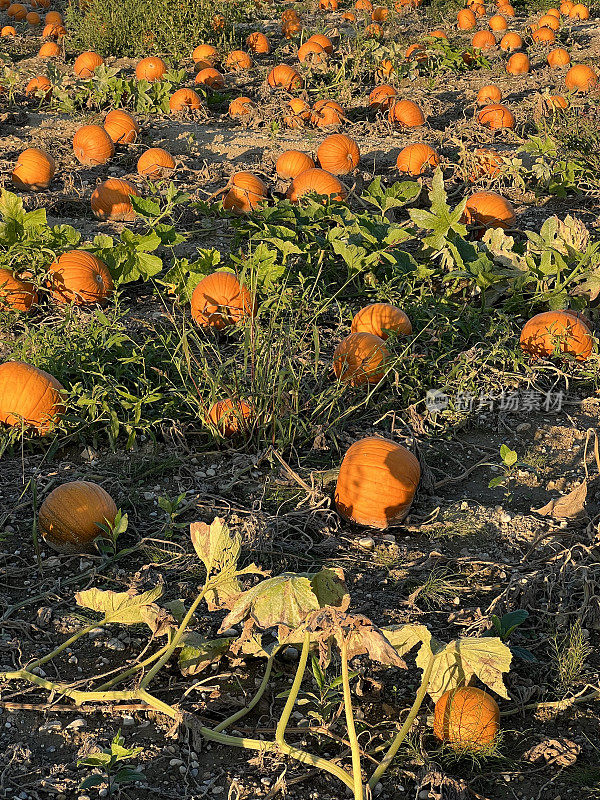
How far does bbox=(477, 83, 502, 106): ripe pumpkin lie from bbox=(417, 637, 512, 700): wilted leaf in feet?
21.6

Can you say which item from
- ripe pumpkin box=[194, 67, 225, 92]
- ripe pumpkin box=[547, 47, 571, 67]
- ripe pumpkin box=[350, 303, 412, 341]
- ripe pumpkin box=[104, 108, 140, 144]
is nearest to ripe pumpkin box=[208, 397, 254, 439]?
ripe pumpkin box=[350, 303, 412, 341]

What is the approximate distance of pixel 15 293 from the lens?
15.1 feet

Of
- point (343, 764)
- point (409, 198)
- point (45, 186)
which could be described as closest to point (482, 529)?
point (343, 764)

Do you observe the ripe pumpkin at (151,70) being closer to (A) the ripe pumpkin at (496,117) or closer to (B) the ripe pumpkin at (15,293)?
(A) the ripe pumpkin at (496,117)

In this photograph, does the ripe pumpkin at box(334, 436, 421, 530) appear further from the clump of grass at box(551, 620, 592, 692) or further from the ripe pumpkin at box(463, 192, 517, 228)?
the ripe pumpkin at box(463, 192, 517, 228)

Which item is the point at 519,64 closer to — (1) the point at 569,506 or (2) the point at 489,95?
(2) the point at 489,95

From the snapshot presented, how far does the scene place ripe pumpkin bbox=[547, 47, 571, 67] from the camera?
9.10 meters

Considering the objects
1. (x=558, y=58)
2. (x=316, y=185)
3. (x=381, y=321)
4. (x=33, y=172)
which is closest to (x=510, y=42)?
(x=558, y=58)

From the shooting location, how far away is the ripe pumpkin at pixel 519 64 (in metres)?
8.98

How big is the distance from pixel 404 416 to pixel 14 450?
5.59 feet

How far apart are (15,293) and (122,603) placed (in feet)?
8.16

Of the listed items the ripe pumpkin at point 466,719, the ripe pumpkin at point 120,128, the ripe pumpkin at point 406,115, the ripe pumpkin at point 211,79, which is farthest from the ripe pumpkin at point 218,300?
the ripe pumpkin at point 211,79

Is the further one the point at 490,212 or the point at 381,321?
the point at 490,212

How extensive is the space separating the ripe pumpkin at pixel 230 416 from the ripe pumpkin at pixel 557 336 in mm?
1529
